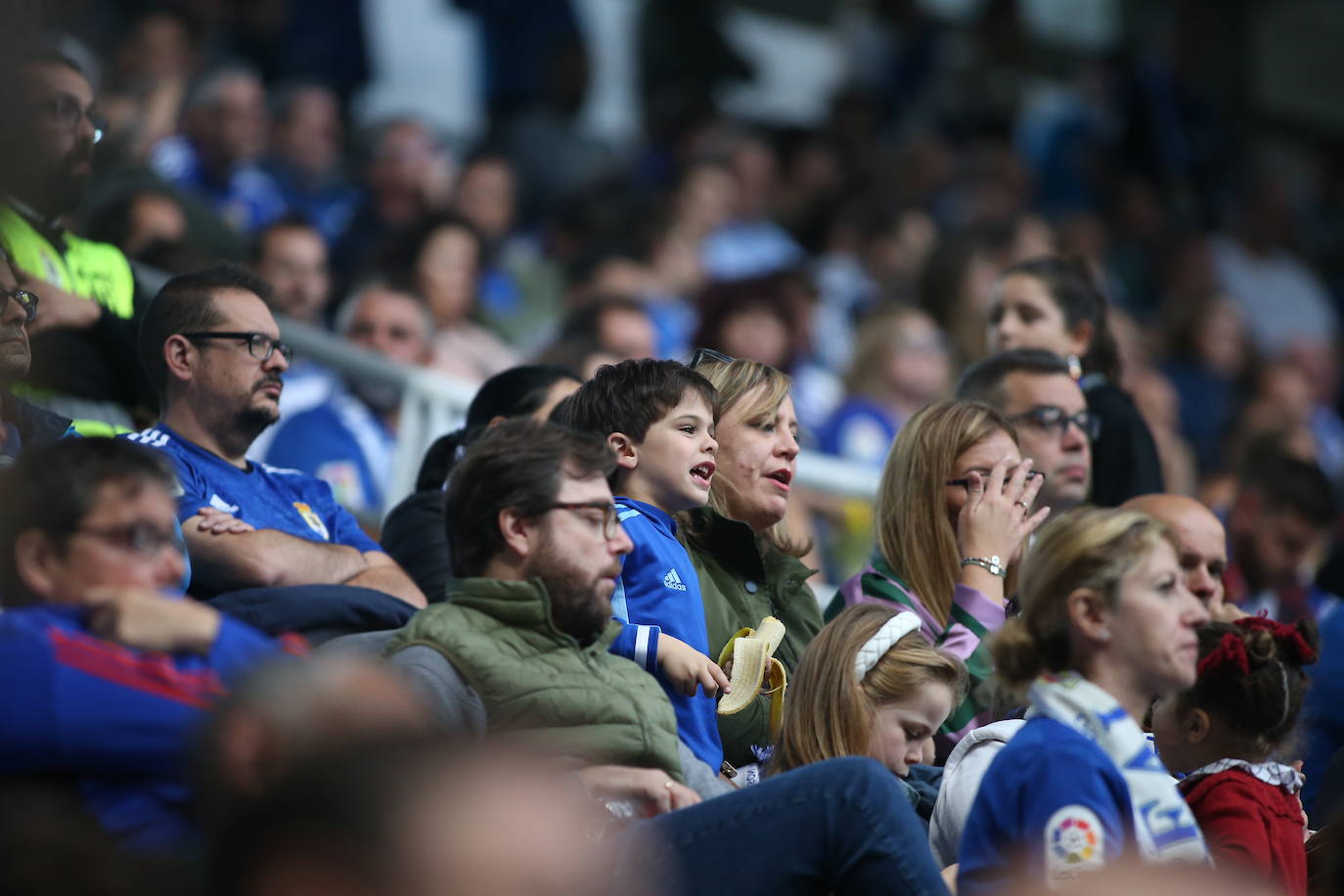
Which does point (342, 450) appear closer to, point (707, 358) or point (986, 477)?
point (707, 358)

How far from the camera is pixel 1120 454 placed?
5.52m

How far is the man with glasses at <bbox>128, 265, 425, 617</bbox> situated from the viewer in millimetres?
4262

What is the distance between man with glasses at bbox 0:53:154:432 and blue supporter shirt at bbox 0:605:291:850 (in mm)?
1723

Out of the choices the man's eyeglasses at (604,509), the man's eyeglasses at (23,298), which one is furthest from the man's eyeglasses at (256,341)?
the man's eyeglasses at (604,509)

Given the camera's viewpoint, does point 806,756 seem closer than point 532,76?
Yes

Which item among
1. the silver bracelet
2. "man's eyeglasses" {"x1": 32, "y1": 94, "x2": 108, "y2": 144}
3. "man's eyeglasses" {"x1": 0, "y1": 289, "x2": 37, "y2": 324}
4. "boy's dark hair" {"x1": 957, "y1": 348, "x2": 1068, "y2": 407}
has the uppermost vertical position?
"man's eyeglasses" {"x1": 32, "y1": 94, "x2": 108, "y2": 144}

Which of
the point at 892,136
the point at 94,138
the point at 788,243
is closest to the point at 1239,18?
the point at 892,136

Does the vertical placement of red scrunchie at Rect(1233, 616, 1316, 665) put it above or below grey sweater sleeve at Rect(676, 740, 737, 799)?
above

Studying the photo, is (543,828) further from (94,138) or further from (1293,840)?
(94,138)

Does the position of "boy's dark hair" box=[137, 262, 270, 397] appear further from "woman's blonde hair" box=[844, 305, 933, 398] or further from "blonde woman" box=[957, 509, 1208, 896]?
"woman's blonde hair" box=[844, 305, 933, 398]

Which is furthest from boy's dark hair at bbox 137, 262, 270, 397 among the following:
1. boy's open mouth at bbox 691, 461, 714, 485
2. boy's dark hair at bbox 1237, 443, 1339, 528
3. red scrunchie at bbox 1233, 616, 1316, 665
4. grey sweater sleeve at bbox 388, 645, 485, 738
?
boy's dark hair at bbox 1237, 443, 1339, 528

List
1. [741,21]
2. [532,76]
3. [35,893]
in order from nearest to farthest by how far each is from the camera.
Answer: [35,893], [532,76], [741,21]

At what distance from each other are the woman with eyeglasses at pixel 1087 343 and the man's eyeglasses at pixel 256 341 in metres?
2.38

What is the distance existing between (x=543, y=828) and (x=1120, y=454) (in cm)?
386
